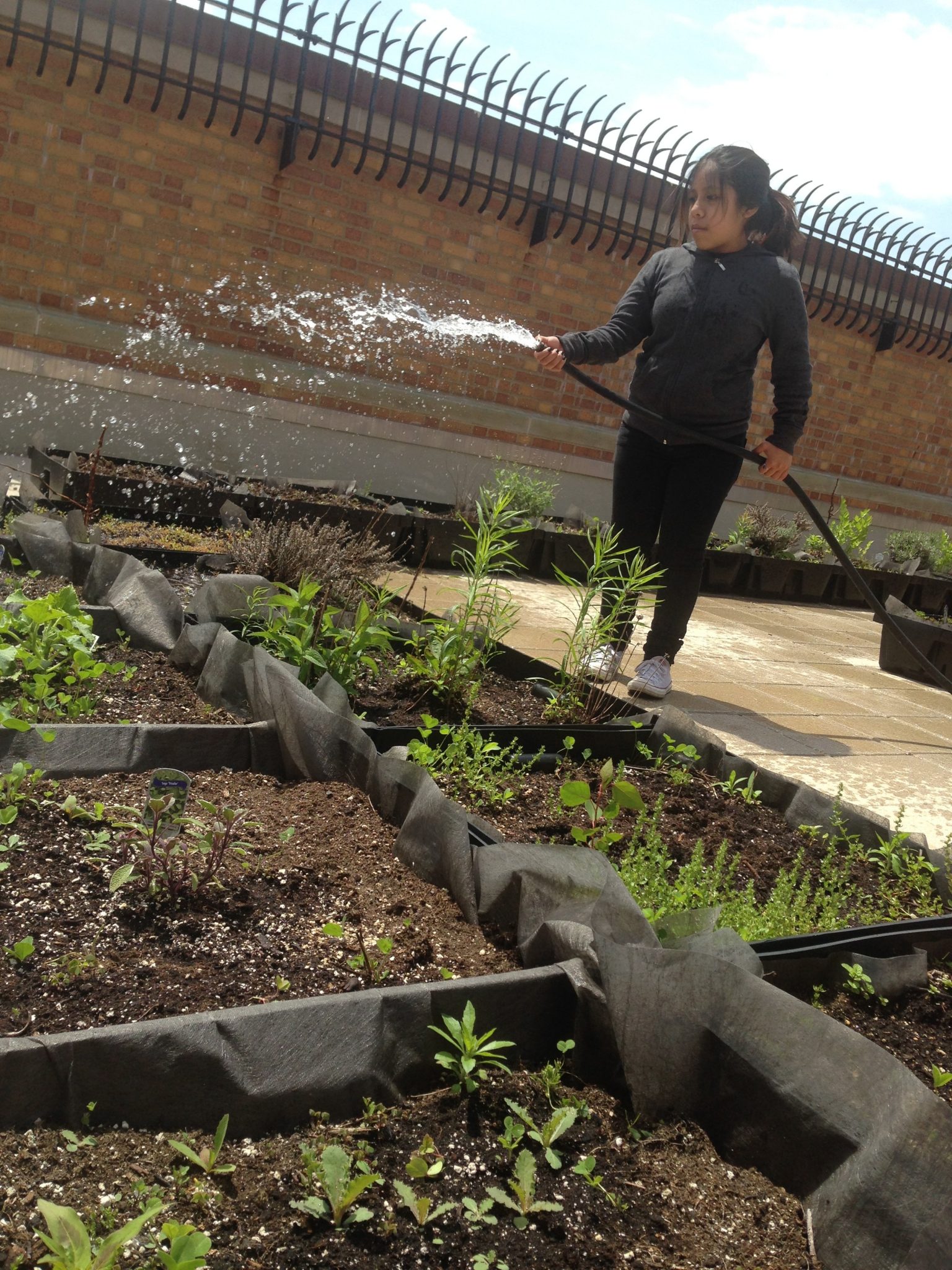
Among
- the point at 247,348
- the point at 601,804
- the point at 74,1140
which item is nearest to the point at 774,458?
the point at 601,804

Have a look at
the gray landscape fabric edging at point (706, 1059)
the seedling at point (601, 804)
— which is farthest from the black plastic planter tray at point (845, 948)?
the seedling at point (601, 804)

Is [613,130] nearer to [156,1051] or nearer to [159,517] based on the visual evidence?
[159,517]

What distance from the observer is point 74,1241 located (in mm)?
1261

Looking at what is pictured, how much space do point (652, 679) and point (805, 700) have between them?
125 centimetres

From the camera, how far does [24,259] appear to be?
7070 millimetres

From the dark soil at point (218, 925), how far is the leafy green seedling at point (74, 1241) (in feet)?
1.58

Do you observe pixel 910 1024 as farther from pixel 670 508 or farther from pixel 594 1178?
pixel 670 508

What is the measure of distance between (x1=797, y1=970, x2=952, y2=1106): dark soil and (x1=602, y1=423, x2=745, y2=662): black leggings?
217 centimetres

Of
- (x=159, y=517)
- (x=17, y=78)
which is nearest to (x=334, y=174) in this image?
(x=17, y=78)

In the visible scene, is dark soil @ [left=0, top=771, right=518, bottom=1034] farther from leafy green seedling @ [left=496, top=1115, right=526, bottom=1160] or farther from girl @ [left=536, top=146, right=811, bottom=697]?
girl @ [left=536, top=146, right=811, bottom=697]

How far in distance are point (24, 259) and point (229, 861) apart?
241 inches

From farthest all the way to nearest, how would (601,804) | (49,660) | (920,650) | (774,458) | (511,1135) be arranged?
(920,650) → (774,458) → (49,660) → (601,804) → (511,1135)

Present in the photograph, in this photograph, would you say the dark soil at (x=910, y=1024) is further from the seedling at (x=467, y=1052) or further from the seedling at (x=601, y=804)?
the seedling at (x=467, y=1052)

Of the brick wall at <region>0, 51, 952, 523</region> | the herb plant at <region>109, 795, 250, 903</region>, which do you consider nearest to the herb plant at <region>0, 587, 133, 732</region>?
the herb plant at <region>109, 795, 250, 903</region>
